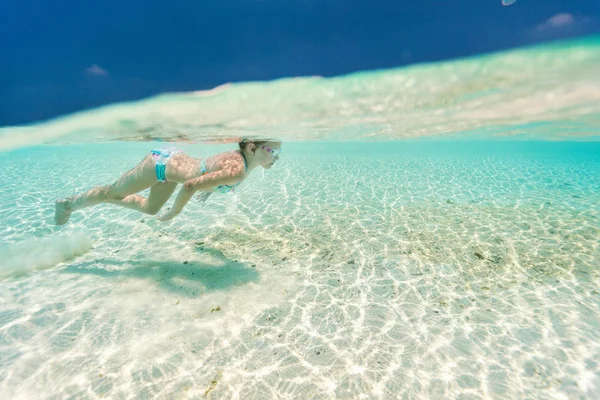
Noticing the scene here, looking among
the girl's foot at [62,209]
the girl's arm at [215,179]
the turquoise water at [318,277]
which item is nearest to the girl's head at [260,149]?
the girl's arm at [215,179]

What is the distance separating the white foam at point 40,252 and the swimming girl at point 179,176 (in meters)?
0.80

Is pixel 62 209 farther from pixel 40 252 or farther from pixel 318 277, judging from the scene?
pixel 318 277

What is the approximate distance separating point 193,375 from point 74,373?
1.23m

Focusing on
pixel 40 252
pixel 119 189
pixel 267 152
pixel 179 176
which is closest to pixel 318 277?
pixel 267 152

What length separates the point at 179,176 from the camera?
445 centimetres

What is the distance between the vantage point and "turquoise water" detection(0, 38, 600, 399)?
283 cm

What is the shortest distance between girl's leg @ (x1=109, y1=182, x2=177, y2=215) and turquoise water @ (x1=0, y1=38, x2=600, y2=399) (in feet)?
3.53

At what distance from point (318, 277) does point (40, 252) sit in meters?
5.53

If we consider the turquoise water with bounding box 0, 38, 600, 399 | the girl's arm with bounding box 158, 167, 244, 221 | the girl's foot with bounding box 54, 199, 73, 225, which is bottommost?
the turquoise water with bounding box 0, 38, 600, 399

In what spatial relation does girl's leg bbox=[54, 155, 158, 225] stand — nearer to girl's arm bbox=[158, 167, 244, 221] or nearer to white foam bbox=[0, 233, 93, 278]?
white foam bbox=[0, 233, 93, 278]

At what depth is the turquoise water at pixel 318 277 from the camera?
2.83 m

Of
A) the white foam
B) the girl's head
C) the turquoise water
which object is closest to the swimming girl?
the girl's head

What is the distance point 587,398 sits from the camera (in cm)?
260

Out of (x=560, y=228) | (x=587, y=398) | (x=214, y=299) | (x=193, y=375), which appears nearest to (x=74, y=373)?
(x=193, y=375)
